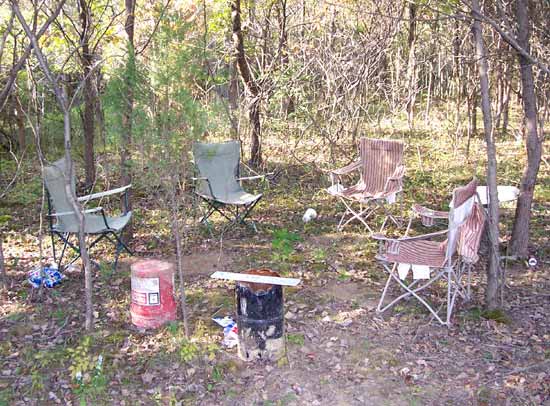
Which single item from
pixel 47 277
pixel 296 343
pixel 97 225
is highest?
pixel 97 225

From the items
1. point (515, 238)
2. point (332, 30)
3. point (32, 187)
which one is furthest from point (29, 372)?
point (332, 30)

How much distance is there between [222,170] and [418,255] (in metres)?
2.79

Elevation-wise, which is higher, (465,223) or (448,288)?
(465,223)

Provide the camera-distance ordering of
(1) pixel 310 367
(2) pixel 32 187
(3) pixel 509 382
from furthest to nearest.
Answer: (2) pixel 32 187 < (1) pixel 310 367 < (3) pixel 509 382

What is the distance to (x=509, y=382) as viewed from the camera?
3.18 meters

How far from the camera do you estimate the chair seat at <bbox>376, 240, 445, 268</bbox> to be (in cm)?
385

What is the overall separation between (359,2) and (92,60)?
413cm

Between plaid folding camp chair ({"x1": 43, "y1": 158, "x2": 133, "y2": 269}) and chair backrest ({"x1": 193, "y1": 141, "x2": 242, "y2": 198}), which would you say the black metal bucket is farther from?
chair backrest ({"x1": 193, "y1": 141, "x2": 242, "y2": 198})

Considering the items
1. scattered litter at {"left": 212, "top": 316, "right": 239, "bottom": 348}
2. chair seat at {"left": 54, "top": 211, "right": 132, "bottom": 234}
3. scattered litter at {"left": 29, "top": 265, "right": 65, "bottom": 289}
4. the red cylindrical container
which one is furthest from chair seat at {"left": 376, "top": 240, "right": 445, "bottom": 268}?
scattered litter at {"left": 29, "top": 265, "right": 65, "bottom": 289}

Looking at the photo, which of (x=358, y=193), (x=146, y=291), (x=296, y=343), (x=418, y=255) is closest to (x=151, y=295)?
(x=146, y=291)

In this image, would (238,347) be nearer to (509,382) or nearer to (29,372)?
(29,372)

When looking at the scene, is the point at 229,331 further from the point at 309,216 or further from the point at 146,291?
the point at 309,216

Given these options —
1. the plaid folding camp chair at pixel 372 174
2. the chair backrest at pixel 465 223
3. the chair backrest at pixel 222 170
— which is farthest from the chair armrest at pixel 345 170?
the chair backrest at pixel 465 223

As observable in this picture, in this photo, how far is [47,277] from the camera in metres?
4.48
